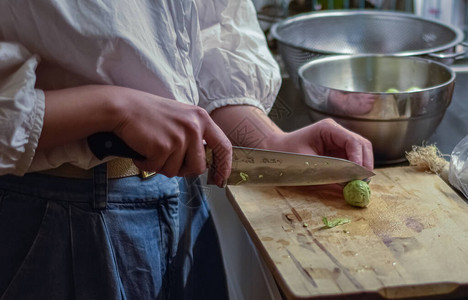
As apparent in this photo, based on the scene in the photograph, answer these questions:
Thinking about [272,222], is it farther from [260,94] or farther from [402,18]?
[402,18]

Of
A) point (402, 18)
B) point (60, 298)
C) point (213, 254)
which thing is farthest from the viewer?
point (402, 18)

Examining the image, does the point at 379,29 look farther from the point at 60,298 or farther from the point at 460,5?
the point at 60,298

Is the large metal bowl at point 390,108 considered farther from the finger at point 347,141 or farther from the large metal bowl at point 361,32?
the large metal bowl at point 361,32

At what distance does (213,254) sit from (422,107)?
0.50 metres

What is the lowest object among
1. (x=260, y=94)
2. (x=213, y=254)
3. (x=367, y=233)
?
(x=213, y=254)

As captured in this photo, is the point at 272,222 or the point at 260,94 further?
the point at 260,94

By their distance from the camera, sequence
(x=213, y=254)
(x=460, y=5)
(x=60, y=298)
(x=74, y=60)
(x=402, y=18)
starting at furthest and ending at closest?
(x=460, y=5) < (x=402, y=18) < (x=213, y=254) < (x=60, y=298) < (x=74, y=60)

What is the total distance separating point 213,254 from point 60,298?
0.99ft

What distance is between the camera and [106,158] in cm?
81

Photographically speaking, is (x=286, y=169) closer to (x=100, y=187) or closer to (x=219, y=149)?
(x=219, y=149)

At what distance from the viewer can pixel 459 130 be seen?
1.34 meters

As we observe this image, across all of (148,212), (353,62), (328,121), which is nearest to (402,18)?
(353,62)

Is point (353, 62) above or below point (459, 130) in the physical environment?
above

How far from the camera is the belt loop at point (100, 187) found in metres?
0.82
